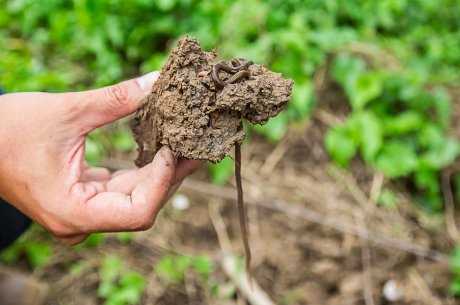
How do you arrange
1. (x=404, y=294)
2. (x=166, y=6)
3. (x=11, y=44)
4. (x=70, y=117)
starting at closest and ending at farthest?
1. (x=70, y=117)
2. (x=404, y=294)
3. (x=166, y=6)
4. (x=11, y=44)

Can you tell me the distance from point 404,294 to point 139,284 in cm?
123

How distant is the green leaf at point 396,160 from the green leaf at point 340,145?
0.52 feet

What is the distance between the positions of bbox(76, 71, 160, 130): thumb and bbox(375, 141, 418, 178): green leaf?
5.46ft

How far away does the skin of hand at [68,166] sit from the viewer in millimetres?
1515

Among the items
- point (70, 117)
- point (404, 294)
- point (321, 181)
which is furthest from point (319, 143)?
point (70, 117)

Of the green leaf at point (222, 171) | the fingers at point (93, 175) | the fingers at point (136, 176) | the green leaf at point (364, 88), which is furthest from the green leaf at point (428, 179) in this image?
the fingers at point (93, 175)

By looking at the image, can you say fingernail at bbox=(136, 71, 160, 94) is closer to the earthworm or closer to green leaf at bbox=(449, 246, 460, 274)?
the earthworm

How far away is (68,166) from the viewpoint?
5.31 ft

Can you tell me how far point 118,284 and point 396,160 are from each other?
1.55 meters

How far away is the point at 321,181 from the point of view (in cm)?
295

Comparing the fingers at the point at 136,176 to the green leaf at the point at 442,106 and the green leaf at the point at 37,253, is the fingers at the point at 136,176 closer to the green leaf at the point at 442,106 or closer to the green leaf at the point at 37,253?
the green leaf at the point at 37,253

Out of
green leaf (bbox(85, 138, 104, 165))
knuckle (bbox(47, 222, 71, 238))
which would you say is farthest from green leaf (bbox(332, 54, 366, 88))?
knuckle (bbox(47, 222, 71, 238))

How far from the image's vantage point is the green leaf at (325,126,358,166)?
287 cm

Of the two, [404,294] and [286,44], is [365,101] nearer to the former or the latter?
[286,44]
